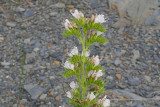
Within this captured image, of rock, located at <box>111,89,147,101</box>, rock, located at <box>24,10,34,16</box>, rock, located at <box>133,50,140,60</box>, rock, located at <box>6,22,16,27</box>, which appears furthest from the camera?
rock, located at <box>24,10,34,16</box>

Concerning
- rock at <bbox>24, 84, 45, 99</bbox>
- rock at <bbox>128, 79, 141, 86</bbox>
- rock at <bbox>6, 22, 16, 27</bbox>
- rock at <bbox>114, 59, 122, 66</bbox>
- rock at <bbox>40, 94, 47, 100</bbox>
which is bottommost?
rock at <bbox>40, 94, 47, 100</bbox>

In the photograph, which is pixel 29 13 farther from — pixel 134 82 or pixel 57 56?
pixel 134 82

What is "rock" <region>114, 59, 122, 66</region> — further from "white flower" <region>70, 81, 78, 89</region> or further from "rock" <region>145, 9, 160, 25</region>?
"white flower" <region>70, 81, 78, 89</region>

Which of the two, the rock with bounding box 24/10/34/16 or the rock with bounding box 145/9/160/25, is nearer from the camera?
the rock with bounding box 145/9/160/25

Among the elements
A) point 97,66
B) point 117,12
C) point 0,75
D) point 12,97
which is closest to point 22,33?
point 0,75

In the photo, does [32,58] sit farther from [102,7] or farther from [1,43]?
[102,7]

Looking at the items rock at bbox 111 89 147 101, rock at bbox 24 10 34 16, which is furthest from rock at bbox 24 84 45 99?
rock at bbox 24 10 34 16

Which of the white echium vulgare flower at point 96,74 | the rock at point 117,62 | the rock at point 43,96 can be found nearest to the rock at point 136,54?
the rock at point 117,62

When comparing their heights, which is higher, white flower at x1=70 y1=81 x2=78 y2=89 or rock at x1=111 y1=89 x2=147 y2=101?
white flower at x1=70 y1=81 x2=78 y2=89
